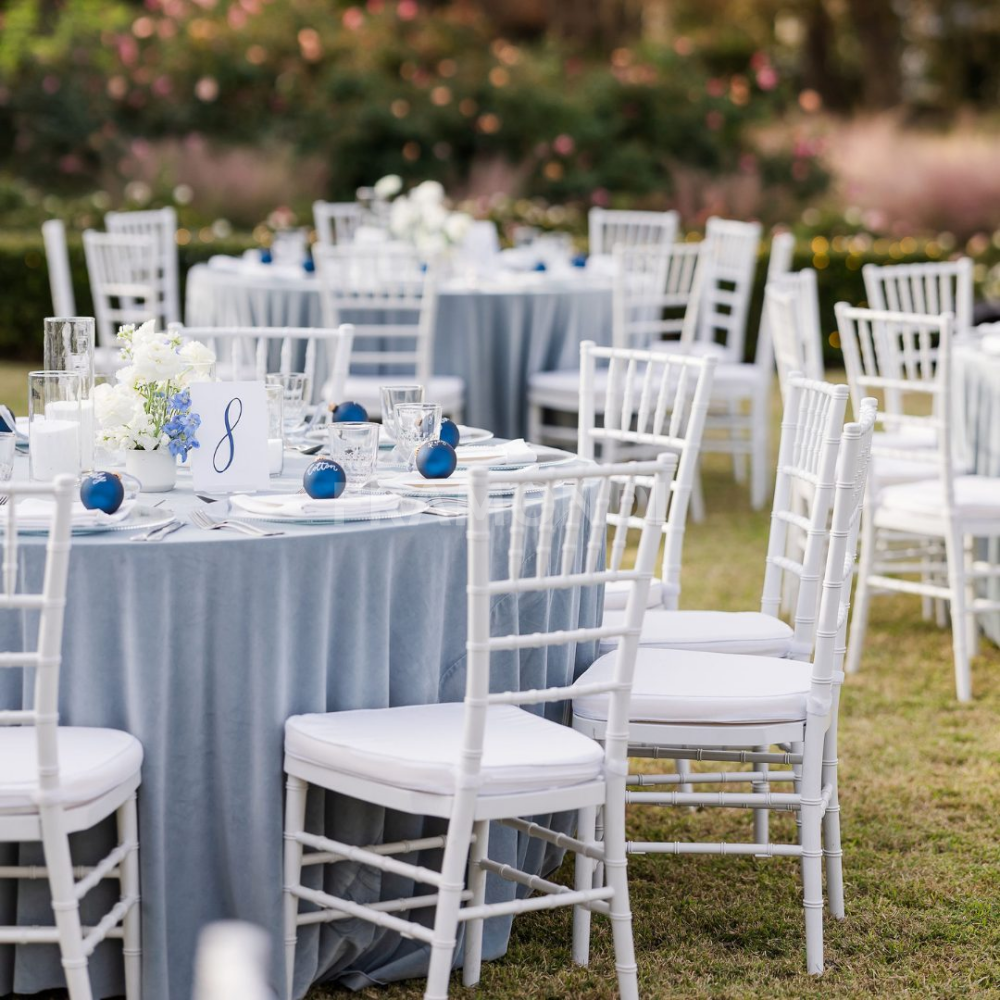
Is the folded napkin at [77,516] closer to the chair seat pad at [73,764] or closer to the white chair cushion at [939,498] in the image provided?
the chair seat pad at [73,764]

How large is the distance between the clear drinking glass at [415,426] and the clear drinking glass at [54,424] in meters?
0.63

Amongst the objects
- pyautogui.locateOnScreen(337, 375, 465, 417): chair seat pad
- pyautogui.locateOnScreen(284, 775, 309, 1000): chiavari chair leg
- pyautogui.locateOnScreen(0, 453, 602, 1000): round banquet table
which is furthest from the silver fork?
pyautogui.locateOnScreen(337, 375, 465, 417): chair seat pad

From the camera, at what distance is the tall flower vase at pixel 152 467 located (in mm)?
3037

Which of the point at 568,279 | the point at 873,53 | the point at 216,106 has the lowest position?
the point at 568,279

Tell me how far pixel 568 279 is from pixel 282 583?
4700 millimetres

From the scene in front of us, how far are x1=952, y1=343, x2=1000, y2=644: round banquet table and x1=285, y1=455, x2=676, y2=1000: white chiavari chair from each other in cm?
243

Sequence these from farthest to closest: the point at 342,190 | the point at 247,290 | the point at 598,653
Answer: the point at 342,190 → the point at 247,290 → the point at 598,653

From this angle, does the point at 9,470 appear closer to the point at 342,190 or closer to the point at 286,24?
the point at 342,190

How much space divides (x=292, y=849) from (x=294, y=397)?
1.19 m

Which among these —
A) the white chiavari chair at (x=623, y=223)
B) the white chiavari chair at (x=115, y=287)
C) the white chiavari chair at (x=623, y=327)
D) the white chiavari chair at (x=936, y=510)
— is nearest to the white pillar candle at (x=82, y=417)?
the white chiavari chair at (x=936, y=510)

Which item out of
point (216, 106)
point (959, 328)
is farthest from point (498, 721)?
point (216, 106)

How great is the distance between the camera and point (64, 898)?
7.77ft

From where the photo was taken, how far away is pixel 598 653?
10.5 feet

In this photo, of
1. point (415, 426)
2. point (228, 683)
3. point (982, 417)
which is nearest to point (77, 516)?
point (228, 683)
